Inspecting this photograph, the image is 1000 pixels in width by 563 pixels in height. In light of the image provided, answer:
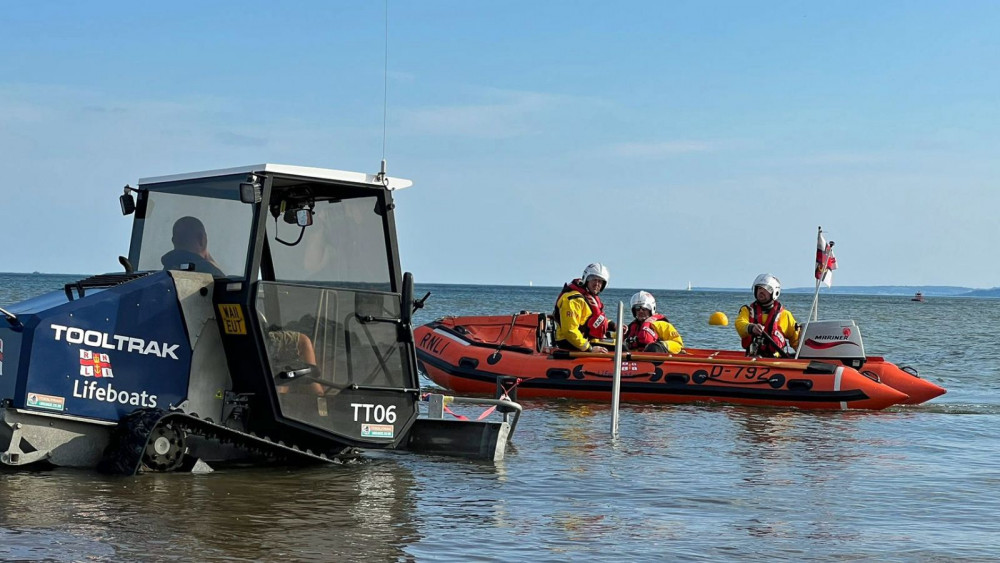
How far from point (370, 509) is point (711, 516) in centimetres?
210

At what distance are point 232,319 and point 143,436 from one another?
931 millimetres

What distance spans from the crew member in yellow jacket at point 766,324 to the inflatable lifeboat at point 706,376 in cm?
33

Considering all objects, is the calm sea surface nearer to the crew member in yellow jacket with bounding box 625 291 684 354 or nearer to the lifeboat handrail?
the lifeboat handrail

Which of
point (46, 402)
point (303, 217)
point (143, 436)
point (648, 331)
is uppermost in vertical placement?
point (303, 217)

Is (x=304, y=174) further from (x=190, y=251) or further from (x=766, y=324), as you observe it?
(x=766, y=324)

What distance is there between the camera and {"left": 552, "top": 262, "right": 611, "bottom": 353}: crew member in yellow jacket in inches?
603

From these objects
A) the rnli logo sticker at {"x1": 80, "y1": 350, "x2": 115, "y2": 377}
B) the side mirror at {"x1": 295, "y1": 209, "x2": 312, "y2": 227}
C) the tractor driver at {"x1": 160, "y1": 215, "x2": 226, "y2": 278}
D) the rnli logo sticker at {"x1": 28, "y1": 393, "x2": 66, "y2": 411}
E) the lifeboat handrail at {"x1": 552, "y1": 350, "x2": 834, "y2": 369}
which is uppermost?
the side mirror at {"x1": 295, "y1": 209, "x2": 312, "y2": 227}

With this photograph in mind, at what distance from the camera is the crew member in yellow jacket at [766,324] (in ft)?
51.6

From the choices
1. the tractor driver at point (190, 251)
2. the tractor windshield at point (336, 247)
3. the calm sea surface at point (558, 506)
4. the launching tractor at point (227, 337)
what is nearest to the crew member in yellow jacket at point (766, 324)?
the calm sea surface at point (558, 506)

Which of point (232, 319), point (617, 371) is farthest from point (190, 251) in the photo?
point (617, 371)

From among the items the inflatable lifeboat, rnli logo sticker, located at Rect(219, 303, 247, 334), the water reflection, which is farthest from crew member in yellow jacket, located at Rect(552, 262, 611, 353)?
rnli logo sticker, located at Rect(219, 303, 247, 334)

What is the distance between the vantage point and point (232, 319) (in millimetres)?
7586

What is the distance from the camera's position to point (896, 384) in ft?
50.6

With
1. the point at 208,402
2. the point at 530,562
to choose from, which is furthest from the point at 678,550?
the point at 208,402
